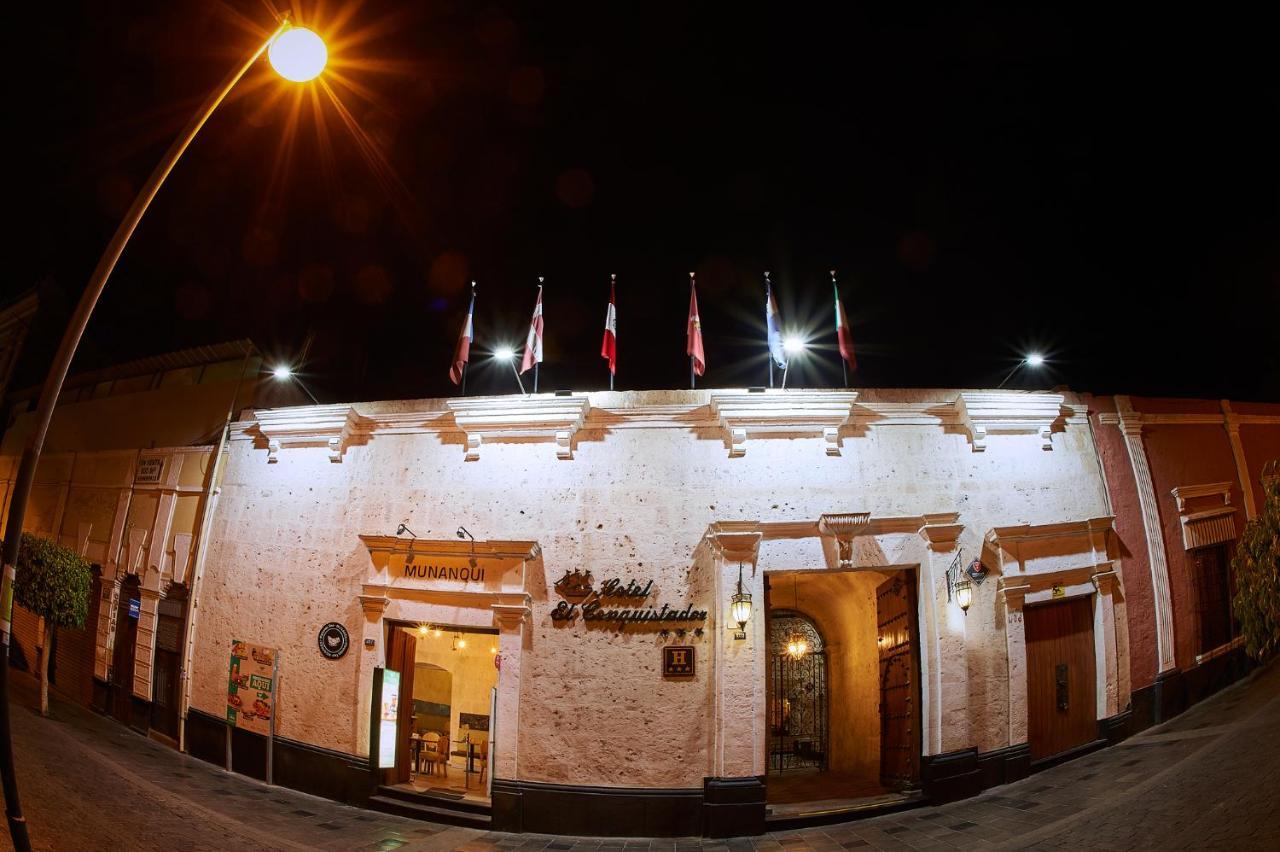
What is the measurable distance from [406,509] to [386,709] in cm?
358

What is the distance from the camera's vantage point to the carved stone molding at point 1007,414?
1048 centimetres

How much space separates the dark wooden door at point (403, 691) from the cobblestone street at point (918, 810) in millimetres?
A: 975

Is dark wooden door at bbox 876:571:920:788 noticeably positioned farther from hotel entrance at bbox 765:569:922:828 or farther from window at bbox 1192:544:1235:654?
window at bbox 1192:544:1235:654

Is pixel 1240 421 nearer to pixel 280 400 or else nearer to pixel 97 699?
pixel 280 400

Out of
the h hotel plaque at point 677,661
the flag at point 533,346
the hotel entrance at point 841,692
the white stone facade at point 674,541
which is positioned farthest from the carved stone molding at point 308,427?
the hotel entrance at point 841,692

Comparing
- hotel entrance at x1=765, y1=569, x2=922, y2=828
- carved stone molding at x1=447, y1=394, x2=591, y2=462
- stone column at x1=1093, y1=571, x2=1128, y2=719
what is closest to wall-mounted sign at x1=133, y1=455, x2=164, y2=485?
carved stone molding at x1=447, y1=394, x2=591, y2=462

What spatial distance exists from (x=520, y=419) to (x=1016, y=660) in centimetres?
1008

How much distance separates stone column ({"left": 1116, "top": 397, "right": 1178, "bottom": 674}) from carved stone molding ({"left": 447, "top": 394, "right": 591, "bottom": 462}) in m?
11.2

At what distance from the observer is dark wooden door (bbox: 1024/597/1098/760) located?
10.3m

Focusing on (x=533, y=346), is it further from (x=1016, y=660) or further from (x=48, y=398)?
(x=1016, y=660)

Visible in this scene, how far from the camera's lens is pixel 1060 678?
10.5 metres

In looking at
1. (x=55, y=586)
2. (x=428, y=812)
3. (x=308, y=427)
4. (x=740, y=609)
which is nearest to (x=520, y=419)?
(x=308, y=427)

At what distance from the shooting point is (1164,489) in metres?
11.7

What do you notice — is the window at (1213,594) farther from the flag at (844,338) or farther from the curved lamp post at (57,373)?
the curved lamp post at (57,373)
